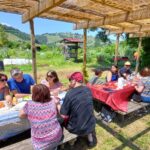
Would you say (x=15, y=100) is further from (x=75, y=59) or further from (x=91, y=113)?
(x=75, y=59)

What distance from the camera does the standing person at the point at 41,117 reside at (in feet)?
8.86

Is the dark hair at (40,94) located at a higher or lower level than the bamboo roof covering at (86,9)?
lower

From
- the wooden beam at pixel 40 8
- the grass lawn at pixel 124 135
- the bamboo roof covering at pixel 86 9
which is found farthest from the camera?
the bamboo roof covering at pixel 86 9

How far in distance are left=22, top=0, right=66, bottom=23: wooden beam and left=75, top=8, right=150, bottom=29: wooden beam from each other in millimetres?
2291

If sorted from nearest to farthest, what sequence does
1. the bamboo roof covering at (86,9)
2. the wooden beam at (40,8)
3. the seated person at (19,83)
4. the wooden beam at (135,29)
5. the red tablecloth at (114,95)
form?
the wooden beam at (40,8) < the seated person at (19,83) < the bamboo roof covering at (86,9) < the red tablecloth at (114,95) < the wooden beam at (135,29)

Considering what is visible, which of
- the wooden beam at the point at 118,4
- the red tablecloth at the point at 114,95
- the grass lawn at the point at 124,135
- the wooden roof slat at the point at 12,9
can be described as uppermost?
the wooden beam at the point at 118,4

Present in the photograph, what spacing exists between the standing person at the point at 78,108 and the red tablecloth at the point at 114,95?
1.61 metres

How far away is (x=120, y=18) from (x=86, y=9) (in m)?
1.05

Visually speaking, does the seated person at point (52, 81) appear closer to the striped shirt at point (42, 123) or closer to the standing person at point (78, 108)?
the standing person at point (78, 108)

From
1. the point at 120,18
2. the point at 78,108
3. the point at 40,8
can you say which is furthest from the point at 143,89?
the point at 40,8

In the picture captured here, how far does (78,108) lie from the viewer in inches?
131

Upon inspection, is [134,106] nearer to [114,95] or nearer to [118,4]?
[114,95]

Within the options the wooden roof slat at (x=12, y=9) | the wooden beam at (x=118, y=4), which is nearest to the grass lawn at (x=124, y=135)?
the wooden beam at (x=118, y=4)

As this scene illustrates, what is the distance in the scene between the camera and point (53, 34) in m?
163
